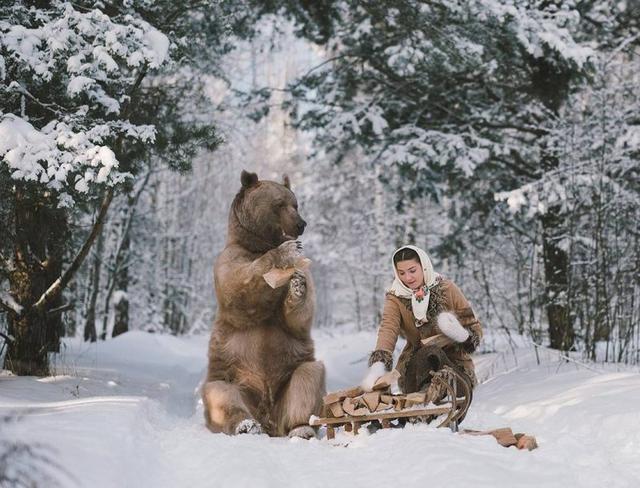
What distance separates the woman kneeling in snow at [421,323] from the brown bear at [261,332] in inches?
21.9

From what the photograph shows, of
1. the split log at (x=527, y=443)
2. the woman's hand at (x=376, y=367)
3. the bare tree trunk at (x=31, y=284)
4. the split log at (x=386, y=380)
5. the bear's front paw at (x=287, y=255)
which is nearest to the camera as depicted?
the split log at (x=527, y=443)

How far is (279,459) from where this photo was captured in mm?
3357

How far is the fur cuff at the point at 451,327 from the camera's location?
422 centimetres

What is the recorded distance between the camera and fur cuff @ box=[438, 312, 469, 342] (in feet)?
13.8

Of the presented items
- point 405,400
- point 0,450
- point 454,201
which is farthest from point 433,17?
point 0,450

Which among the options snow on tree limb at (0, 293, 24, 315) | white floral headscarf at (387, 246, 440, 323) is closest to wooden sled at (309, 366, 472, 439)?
white floral headscarf at (387, 246, 440, 323)

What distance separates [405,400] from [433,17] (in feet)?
18.4

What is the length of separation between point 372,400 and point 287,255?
1.05 metres

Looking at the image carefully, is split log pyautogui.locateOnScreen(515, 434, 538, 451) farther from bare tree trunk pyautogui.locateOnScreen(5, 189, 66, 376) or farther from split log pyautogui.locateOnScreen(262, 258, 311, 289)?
bare tree trunk pyautogui.locateOnScreen(5, 189, 66, 376)

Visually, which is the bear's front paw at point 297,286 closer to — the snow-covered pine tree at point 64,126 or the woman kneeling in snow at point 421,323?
the woman kneeling in snow at point 421,323

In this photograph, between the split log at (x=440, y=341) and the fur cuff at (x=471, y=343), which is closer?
the split log at (x=440, y=341)

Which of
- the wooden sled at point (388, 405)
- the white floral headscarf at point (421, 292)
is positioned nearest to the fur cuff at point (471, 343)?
the white floral headscarf at point (421, 292)

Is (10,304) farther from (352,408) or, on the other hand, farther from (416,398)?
(416,398)

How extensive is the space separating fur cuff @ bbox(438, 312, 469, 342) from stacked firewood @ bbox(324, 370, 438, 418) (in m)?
0.51
